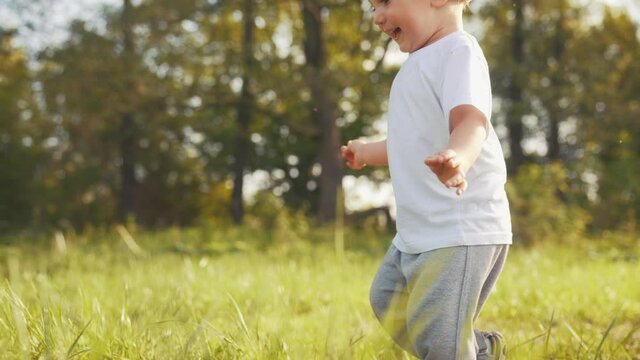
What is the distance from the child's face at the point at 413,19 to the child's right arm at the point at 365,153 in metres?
0.40

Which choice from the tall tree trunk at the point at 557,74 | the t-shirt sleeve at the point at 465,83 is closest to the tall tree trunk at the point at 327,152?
the tall tree trunk at the point at 557,74

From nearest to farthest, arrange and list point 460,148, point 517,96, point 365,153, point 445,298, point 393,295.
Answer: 1. point 460,148
2. point 445,298
3. point 393,295
4. point 365,153
5. point 517,96

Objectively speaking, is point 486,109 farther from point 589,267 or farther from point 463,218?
point 589,267

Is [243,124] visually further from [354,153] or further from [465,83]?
[465,83]

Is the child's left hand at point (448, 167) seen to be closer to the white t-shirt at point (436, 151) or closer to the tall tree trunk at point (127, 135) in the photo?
the white t-shirt at point (436, 151)

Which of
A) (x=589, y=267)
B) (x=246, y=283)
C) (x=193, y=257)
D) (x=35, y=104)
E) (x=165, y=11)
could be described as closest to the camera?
(x=246, y=283)

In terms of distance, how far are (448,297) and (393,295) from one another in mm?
274

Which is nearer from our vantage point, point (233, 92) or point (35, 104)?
point (233, 92)

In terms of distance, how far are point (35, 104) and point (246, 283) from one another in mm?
14357

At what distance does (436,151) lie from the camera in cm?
219

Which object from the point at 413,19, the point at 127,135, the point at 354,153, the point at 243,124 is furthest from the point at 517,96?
the point at 413,19

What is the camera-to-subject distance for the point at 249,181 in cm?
1978

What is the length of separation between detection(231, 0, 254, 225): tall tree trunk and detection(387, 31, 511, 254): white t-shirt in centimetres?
1134

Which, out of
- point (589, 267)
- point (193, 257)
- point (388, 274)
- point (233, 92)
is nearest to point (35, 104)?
point (233, 92)
